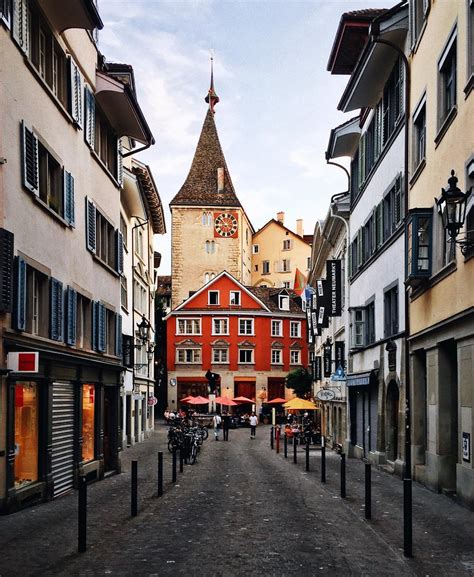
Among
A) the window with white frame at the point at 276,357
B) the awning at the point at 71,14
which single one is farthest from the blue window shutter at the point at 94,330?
the window with white frame at the point at 276,357

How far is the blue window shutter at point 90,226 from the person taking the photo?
2131 cm

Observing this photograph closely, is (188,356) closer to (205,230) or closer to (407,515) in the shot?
(205,230)

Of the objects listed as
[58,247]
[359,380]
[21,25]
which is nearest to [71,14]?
[21,25]

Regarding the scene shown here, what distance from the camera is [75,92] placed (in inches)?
778

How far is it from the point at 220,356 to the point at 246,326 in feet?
12.2

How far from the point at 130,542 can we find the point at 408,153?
44.6 feet

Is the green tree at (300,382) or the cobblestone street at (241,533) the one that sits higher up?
the green tree at (300,382)

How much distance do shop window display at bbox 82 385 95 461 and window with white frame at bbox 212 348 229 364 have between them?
193ft

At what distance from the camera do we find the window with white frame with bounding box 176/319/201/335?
3184 inches

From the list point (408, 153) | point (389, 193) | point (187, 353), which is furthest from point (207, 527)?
point (187, 353)

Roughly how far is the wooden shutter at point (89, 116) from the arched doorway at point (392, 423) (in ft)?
35.3

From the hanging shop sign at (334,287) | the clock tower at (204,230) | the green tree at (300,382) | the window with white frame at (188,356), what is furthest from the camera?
the clock tower at (204,230)

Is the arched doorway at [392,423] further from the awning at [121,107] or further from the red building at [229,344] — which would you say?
the red building at [229,344]

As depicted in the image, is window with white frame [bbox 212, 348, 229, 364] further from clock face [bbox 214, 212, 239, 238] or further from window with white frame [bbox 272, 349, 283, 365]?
clock face [bbox 214, 212, 239, 238]
